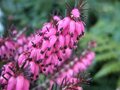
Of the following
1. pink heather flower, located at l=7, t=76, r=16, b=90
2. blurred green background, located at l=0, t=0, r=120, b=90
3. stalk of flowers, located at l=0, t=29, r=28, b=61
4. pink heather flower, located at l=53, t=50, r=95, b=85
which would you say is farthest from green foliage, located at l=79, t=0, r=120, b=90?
pink heather flower, located at l=7, t=76, r=16, b=90

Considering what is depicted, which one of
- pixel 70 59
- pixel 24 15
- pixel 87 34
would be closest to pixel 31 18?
pixel 24 15

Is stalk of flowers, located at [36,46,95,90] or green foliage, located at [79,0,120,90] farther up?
green foliage, located at [79,0,120,90]

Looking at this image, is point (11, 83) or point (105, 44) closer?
point (11, 83)

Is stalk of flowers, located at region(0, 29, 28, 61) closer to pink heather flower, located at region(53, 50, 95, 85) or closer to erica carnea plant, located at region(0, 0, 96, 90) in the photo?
erica carnea plant, located at region(0, 0, 96, 90)

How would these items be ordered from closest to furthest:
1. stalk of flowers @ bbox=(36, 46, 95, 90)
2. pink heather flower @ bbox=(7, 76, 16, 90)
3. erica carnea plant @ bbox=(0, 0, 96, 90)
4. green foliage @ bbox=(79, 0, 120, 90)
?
1. pink heather flower @ bbox=(7, 76, 16, 90)
2. erica carnea plant @ bbox=(0, 0, 96, 90)
3. stalk of flowers @ bbox=(36, 46, 95, 90)
4. green foliage @ bbox=(79, 0, 120, 90)

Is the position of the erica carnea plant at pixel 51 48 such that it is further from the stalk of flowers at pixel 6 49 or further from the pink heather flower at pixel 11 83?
the stalk of flowers at pixel 6 49

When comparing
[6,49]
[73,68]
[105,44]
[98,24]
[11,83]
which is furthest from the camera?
[98,24]

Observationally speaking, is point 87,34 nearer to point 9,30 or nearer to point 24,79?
point 9,30

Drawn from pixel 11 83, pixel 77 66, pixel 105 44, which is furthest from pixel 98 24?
pixel 11 83

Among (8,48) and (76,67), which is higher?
(76,67)

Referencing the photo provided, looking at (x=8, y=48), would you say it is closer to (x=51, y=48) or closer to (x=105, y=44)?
(x=51, y=48)
